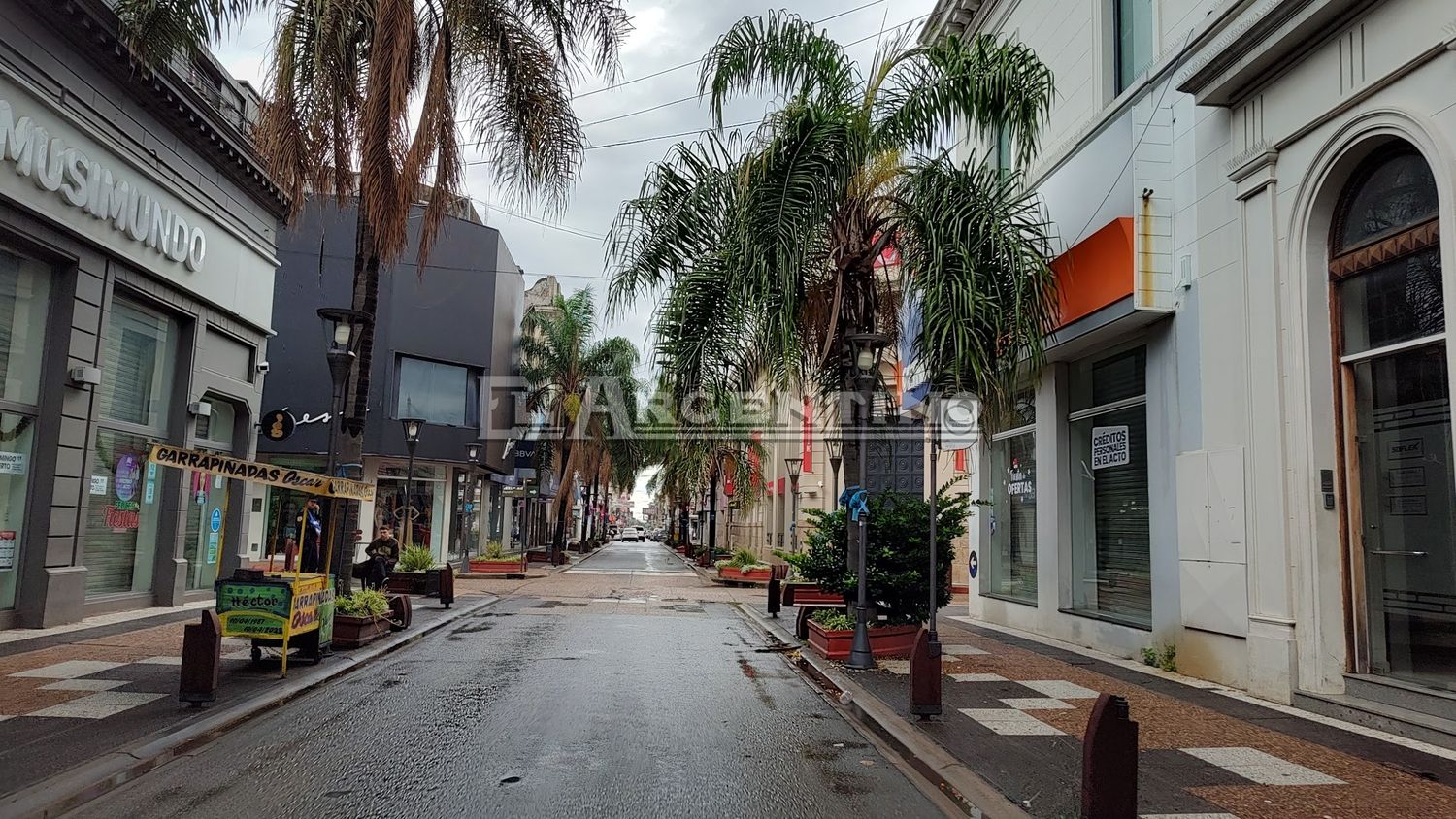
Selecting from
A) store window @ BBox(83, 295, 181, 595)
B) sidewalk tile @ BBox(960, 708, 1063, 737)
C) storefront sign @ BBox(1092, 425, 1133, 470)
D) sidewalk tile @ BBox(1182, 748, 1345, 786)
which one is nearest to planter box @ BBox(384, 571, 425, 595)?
store window @ BBox(83, 295, 181, 595)

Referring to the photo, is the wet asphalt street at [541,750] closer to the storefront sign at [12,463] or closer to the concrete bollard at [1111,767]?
the concrete bollard at [1111,767]

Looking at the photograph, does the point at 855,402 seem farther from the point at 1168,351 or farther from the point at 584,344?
the point at 584,344

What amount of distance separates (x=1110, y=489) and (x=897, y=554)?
3.40 metres

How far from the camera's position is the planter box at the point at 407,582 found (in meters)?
20.7

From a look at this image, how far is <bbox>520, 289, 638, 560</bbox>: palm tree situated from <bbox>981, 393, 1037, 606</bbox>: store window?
24.3 metres

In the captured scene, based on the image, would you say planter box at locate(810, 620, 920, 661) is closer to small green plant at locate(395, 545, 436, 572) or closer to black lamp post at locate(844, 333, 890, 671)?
black lamp post at locate(844, 333, 890, 671)

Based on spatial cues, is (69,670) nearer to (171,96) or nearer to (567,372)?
(171,96)

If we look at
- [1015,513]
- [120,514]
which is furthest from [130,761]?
Result: [1015,513]

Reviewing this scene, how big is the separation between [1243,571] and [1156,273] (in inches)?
141

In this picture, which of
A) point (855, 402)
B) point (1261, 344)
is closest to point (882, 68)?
point (855, 402)

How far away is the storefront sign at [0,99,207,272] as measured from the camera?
11.5 meters

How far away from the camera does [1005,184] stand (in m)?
11.8

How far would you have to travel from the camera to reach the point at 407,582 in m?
20.9

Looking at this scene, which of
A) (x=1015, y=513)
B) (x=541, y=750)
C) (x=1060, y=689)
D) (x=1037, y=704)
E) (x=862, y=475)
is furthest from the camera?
(x=1015, y=513)
